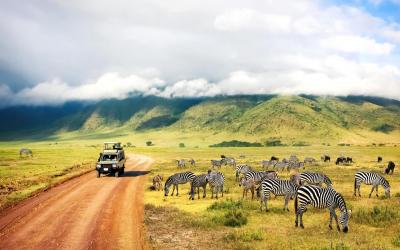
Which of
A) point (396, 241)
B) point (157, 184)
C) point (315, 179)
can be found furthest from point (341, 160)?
point (396, 241)

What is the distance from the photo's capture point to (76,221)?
86.8 ft

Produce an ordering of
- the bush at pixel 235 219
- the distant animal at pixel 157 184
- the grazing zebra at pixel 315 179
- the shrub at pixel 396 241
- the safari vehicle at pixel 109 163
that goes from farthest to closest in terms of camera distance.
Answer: the safari vehicle at pixel 109 163 → the distant animal at pixel 157 184 → the grazing zebra at pixel 315 179 → the bush at pixel 235 219 → the shrub at pixel 396 241

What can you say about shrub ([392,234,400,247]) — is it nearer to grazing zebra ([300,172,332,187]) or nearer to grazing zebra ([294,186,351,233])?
grazing zebra ([294,186,351,233])

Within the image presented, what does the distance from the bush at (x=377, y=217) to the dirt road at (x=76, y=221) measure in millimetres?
13870

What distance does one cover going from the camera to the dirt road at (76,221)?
70.4ft

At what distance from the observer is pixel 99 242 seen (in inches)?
842

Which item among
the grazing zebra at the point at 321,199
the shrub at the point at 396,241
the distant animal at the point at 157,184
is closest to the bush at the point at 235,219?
the grazing zebra at the point at 321,199

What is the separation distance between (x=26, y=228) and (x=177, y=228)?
877cm

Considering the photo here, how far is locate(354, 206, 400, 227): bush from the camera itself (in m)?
26.2

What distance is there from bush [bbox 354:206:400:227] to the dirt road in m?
13.9

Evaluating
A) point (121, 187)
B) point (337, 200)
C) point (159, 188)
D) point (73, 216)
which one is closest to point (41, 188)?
point (121, 187)

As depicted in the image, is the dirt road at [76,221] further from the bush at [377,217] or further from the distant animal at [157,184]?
the bush at [377,217]

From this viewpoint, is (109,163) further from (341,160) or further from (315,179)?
(341,160)

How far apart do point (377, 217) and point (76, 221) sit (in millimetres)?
18927
